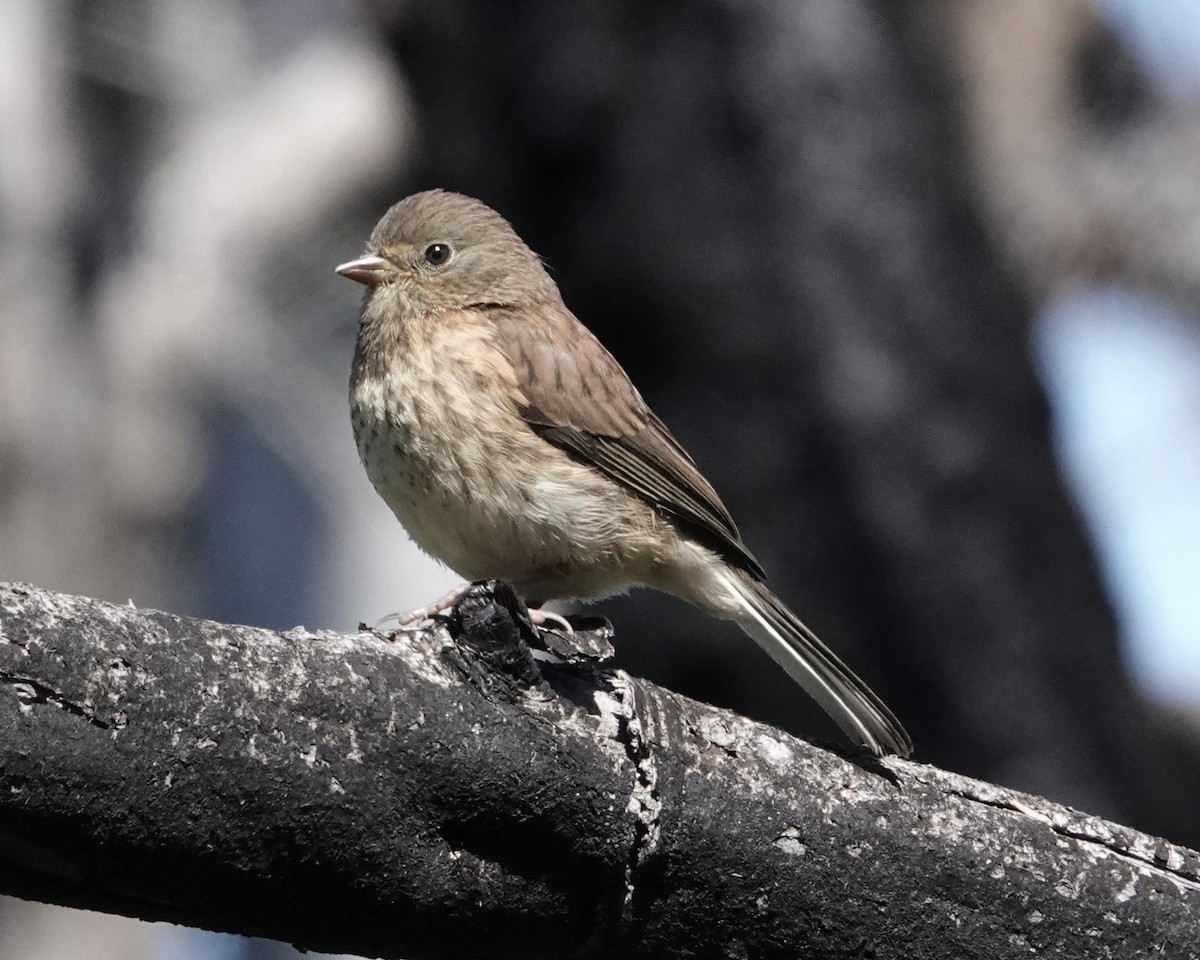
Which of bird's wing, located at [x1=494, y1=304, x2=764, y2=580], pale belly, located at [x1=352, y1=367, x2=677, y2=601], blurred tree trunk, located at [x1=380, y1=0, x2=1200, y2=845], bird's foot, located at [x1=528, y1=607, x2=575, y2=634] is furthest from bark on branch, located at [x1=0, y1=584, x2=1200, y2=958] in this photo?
blurred tree trunk, located at [x1=380, y1=0, x2=1200, y2=845]

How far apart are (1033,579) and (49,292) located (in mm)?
6873

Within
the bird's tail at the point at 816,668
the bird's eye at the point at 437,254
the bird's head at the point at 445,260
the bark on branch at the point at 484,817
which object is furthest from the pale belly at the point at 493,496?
the bark on branch at the point at 484,817

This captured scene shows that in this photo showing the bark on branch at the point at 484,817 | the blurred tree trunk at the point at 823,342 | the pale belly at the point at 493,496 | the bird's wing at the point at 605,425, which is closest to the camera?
the bark on branch at the point at 484,817

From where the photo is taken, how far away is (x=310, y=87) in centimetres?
988

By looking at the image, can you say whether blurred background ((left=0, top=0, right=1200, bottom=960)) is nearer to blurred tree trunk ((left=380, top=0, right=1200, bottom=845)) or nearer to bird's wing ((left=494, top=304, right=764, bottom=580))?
blurred tree trunk ((left=380, top=0, right=1200, bottom=845))

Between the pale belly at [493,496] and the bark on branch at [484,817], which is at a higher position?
the pale belly at [493,496]

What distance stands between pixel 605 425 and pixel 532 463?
0.36 metres

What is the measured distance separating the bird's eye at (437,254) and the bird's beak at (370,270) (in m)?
0.10

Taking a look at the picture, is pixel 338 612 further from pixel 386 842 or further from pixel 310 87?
pixel 386 842

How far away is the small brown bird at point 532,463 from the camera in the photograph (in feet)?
13.3

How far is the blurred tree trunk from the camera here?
607 centimetres

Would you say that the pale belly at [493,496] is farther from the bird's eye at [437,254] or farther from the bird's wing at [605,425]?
the bird's eye at [437,254]

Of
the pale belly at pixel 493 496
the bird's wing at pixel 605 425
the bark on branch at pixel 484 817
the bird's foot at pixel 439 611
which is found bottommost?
the bark on branch at pixel 484 817

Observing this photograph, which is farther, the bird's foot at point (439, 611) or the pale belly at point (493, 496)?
the pale belly at point (493, 496)
